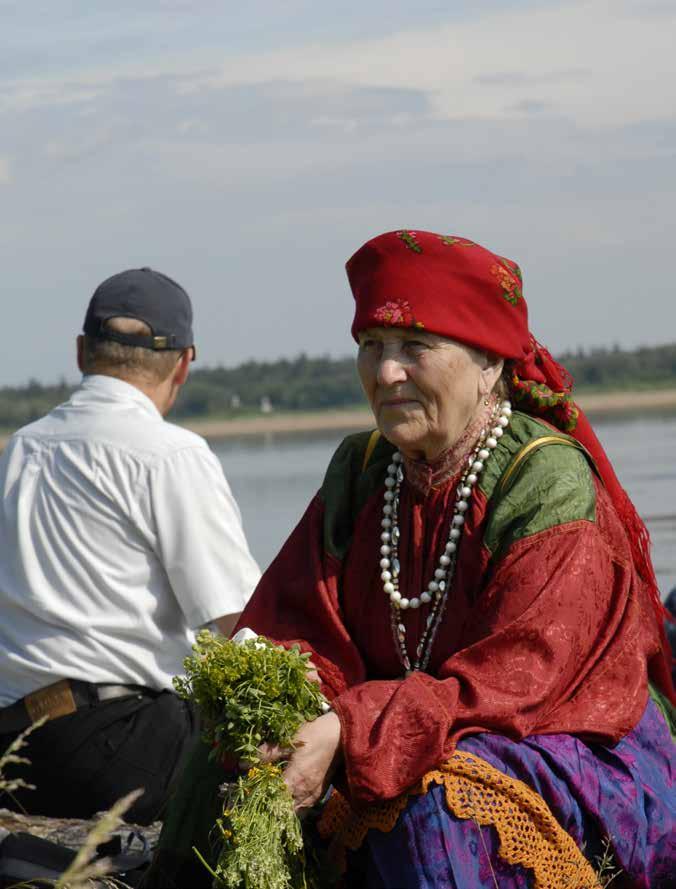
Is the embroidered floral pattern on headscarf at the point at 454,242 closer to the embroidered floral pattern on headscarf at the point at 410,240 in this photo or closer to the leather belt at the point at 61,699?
the embroidered floral pattern on headscarf at the point at 410,240

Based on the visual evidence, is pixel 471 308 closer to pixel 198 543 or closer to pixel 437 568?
pixel 437 568

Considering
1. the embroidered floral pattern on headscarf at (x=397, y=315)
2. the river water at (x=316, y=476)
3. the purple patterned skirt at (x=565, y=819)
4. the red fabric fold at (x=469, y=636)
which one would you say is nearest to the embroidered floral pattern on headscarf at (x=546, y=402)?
the red fabric fold at (x=469, y=636)

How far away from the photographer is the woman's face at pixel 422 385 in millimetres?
3801

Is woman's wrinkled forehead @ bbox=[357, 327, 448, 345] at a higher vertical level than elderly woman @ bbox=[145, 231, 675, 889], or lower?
higher

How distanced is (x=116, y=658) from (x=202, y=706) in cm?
129

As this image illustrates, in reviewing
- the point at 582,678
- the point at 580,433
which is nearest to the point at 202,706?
the point at 582,678

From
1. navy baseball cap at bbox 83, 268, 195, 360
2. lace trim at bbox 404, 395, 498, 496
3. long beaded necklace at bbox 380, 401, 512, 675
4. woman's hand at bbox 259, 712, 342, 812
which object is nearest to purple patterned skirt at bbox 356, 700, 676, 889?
woman's hand at bbox 259, 712, 342, 812

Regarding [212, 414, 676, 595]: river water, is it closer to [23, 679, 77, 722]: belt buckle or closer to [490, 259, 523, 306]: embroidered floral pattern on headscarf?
[23, 679, 77, 722]: belt buckle

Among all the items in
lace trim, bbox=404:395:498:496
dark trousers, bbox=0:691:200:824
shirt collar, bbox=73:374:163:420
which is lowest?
dark trousers, bbox=0:691:200:824

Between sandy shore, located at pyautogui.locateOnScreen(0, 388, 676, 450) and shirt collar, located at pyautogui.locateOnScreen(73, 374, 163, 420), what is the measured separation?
3685cm

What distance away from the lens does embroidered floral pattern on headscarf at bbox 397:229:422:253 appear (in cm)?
387

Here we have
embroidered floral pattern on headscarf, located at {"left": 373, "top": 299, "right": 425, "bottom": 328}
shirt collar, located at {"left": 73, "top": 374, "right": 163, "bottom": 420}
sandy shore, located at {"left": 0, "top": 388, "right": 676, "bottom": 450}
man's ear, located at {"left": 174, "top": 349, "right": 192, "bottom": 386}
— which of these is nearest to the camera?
embroidered floral pattern on headscarf, located at {"left": 373, "top": 299, "right": 425, "bottom": 328}

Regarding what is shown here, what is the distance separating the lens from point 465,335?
12.4 feet

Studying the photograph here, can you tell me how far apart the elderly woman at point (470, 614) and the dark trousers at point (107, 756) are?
0.91 m
